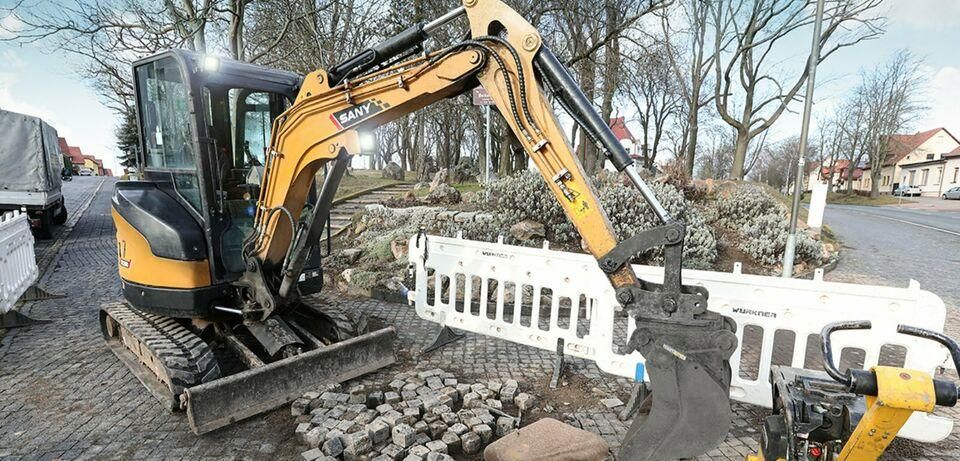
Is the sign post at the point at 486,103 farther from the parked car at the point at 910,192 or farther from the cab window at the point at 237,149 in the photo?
the parked car at the point at 910,192

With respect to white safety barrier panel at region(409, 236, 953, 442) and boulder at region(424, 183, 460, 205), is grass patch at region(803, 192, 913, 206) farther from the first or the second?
white safety barrier panel at region(409, 236, 953, 442)

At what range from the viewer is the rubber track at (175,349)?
12.0 feet

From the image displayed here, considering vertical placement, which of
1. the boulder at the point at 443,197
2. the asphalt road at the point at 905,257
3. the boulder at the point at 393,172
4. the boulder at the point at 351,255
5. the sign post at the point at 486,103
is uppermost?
the sign post at the point at 486,103

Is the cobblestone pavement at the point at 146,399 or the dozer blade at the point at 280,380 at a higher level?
the dozer blade at the point at 280,380

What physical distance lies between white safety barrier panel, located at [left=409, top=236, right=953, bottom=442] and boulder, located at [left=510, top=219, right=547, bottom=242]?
2541mm

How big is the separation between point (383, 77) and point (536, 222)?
5979 millimetres

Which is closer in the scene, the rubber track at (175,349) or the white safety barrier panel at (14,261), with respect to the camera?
the rubber track at (175,349)

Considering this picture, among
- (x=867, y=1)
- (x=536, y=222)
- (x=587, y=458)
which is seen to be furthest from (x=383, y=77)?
(x=867, y=1)

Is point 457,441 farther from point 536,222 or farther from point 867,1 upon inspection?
point 867,1

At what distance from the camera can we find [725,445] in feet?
11.3

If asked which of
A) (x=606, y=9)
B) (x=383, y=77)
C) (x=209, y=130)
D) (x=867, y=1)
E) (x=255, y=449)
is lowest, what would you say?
(x=255, y=449)

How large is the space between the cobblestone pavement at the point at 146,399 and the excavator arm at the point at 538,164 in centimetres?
117

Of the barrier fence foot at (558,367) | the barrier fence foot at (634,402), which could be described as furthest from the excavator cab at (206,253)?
the barrier fence foot at (634,402)

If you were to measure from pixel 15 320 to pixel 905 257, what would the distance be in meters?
16.2
